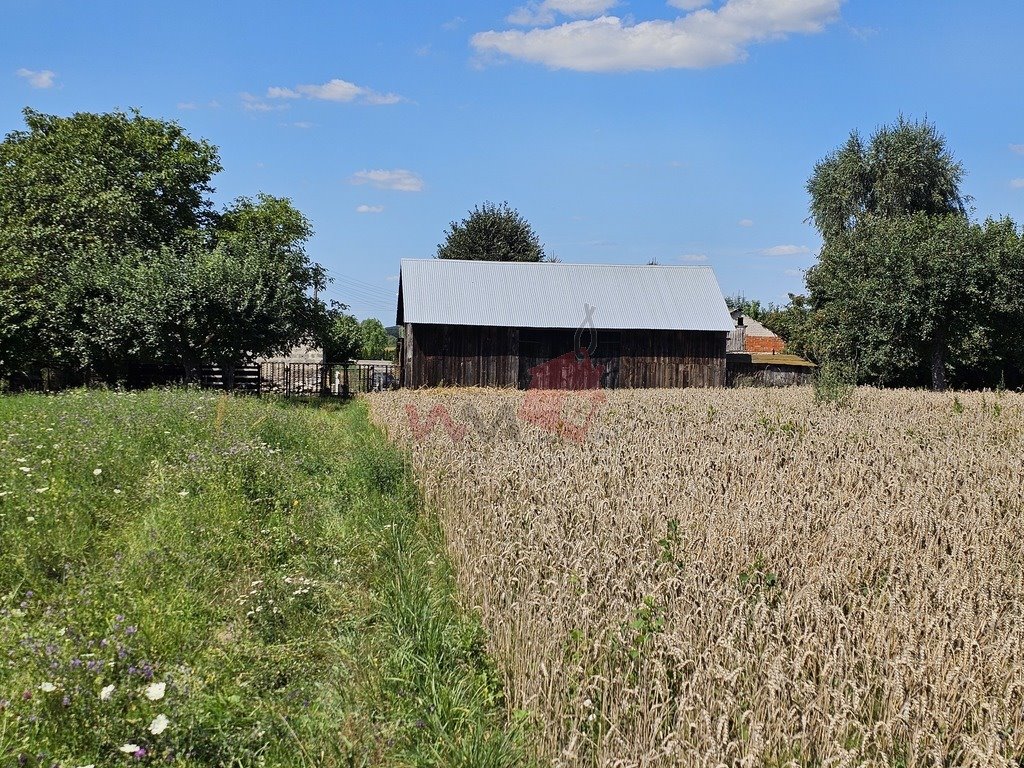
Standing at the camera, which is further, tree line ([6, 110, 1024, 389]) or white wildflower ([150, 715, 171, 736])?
tree line ([6, 110, 1024, 389])

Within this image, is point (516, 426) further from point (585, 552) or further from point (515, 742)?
point (515, 742)

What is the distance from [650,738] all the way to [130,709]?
8.51 feet

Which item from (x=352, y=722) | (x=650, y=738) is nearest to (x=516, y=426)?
(x=352, y=722)

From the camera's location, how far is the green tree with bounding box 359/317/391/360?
2672 inches

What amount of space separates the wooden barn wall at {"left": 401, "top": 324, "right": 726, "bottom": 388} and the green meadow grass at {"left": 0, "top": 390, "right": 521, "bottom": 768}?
20050mm

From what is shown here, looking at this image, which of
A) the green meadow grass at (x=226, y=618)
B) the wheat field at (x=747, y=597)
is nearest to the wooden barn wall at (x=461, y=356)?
the green meadow grass at (x=226, y=618)

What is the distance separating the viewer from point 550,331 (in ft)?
100

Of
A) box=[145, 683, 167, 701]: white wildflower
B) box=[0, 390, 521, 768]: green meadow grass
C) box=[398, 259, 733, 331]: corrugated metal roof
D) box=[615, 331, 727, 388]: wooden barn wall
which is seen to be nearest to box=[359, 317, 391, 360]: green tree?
box=[398, 259, 733, 331]: corrugated metal roof

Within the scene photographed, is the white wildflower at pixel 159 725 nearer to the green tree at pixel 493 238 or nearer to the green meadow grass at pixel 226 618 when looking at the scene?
the green meadow grass at pixel 226 618

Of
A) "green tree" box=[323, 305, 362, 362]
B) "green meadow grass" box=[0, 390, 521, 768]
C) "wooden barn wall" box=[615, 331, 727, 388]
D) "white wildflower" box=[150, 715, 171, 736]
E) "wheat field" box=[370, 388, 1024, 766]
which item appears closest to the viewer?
"wheat field" box=[370, 388, 1024, 766]

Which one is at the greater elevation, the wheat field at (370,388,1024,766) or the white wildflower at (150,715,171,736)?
the wheat field at (370,388,1024,766)

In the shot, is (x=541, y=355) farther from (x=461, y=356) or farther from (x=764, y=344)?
(x=764, y=344)

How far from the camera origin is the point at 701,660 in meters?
3.46

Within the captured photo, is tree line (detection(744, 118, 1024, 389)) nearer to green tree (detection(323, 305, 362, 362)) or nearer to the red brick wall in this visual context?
the red brick wall
